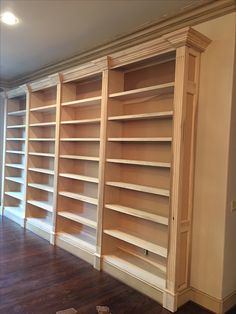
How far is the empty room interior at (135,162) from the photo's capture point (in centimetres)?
253

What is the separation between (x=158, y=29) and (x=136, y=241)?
2331 millimetres

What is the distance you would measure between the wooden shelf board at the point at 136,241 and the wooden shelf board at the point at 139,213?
28cm

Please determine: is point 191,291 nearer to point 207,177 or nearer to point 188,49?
point 207,177

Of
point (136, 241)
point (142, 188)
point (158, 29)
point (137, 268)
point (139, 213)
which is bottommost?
point (137, 268)

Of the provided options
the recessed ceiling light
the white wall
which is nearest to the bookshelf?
the recessed ceiling light

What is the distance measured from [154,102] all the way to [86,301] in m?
2.20

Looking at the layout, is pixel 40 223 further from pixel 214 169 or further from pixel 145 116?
pixel 214 169

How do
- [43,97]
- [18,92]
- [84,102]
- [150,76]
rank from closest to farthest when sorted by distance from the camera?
[150,76], [84,102], [43,97], [18,92]

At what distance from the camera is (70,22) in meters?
3.12

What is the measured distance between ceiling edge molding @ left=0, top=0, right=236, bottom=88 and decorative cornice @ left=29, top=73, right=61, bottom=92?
1.20 feet

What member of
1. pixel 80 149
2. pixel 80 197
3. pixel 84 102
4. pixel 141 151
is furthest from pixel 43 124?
pixel 141 151

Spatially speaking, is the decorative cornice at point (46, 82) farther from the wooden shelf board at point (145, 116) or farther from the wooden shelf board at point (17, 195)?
the wooden shelf board at point (17, 195)

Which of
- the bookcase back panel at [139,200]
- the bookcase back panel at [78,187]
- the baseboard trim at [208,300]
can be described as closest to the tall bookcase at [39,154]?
the bookcase back panel at [78,187]

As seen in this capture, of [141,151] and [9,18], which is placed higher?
[9,18]
